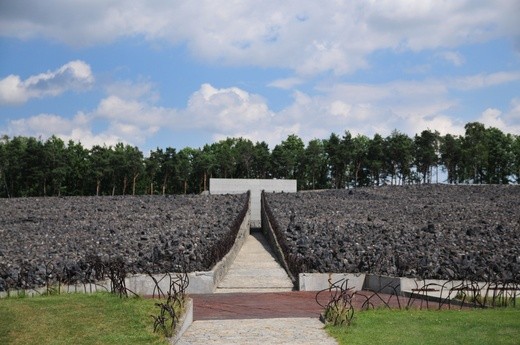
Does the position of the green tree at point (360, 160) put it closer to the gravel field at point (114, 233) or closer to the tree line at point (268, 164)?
the tree line at point (268, 164)

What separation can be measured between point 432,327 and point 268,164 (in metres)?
→ 61.5

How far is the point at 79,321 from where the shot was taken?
9.85 metres

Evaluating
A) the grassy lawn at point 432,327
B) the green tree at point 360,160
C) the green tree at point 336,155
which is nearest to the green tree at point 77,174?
the green tree at point 336,155

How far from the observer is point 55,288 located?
13.6m

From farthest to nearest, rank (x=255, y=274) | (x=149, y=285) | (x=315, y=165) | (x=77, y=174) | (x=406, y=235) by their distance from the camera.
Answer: (x=77, y=174) < (x=315, y=165) < (x=406, y=235) < (x=255, y=274) < (x=149, y=285)

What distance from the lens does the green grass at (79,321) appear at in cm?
892

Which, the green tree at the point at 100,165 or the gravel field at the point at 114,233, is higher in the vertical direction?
the green tree at the point at 100,165

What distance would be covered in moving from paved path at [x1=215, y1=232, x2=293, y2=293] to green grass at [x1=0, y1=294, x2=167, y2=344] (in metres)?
4.52

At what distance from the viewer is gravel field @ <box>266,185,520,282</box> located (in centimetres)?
1521

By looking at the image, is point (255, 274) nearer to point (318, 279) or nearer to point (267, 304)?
point (318, 279)

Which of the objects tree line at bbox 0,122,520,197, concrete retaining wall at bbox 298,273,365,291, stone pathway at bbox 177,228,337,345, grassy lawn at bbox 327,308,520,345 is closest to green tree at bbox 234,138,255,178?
tree line at bbox 0,122,520,197

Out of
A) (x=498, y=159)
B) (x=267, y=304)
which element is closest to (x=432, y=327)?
(x=267, y=304)

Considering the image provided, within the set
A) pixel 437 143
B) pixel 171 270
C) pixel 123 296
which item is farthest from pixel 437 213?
pixel 437 143

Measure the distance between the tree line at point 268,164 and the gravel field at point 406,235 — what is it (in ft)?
103
